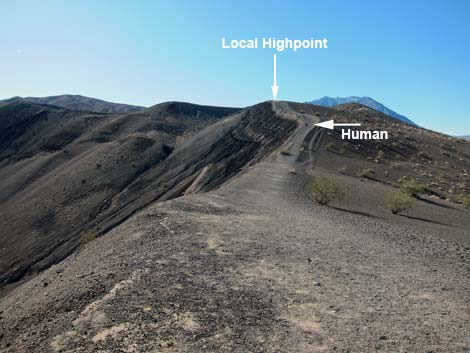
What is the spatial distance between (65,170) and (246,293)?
49.9 meters

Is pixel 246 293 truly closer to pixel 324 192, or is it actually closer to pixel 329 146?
pixel 324 192

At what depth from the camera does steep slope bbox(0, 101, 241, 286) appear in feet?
118

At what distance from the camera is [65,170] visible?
54.5 meters

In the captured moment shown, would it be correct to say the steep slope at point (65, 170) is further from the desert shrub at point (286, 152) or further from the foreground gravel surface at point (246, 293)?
the foreground gravel surface at point (246, 293)

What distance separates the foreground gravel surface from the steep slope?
1761cm

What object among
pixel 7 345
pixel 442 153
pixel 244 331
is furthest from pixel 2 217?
pixel 442 153

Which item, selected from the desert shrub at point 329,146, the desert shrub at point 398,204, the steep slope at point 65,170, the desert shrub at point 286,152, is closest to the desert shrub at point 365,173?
the desert shrub at point 286,152

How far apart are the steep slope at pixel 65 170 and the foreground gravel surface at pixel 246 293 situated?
57.8 ft

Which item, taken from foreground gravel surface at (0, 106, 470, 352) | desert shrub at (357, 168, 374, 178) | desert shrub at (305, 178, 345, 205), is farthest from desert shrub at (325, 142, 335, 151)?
foreground gravel surface at (0, 106, 470, 352)

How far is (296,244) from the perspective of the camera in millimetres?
14281

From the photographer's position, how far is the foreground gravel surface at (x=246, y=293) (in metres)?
7.71

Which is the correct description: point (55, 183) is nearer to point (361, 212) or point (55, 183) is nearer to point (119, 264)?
point (361, 212)

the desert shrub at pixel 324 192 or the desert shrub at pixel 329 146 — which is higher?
the desert shrub at pixel 329 146

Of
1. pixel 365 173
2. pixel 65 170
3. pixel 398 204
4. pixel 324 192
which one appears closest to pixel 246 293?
pixel 324 192
